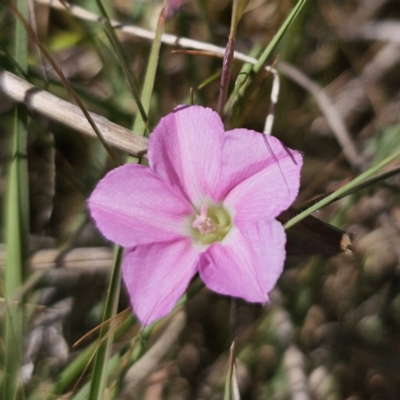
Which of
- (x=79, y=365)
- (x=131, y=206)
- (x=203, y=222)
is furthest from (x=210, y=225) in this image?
(x=79, y=365)

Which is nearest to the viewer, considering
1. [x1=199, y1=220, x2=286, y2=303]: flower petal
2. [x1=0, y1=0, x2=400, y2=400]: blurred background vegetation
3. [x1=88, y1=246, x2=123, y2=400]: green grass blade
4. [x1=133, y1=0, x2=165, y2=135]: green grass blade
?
[x1=199, y1=220, x2=286, y2=303]: flower petal

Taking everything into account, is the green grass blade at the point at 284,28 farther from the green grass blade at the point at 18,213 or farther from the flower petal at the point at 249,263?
the green grass blade at the point at 18,213

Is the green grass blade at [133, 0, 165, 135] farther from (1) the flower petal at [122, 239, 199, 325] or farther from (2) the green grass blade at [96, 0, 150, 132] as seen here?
(1) the flower petal at [122, 239, 199, 325]

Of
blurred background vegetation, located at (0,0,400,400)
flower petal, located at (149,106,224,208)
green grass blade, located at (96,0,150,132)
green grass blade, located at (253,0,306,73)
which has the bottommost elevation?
blurred background vegetation, located at (0,0,400,400)

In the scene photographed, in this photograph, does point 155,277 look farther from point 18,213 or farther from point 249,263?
point 18,213

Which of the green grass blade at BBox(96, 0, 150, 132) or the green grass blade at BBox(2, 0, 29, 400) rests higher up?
the green grass blade at BBox(96, 0, 150, 132)

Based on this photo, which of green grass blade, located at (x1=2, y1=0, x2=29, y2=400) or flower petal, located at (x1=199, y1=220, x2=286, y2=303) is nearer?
flower petal, located at (x1=199, y1=220, x2=286, y2=303)

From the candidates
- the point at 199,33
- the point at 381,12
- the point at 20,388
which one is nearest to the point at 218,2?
the point at 199,33

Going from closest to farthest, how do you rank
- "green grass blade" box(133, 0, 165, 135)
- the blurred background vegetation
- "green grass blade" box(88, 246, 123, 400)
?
1. "green grass blade" box(88, 246, 123, 400)
2. "green grass blade" box(133, 0, 165, 135)
3. the blurred background vegetation

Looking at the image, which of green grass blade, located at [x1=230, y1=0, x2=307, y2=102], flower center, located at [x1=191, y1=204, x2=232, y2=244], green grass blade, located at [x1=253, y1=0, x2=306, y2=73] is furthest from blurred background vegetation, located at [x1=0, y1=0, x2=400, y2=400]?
flower center, located at [x1=191, y1=204, x2=232, y2=244]
